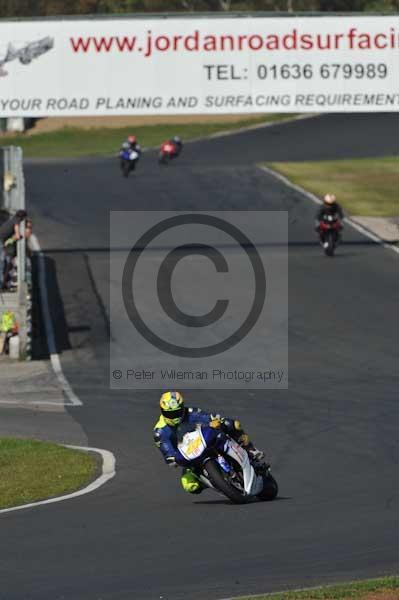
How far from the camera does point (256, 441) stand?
1719cm

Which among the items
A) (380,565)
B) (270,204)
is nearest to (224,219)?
(270,204)

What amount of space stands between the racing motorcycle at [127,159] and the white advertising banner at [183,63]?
14.4m

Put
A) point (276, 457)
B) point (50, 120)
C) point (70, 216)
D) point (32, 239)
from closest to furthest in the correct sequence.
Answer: point (276, 457)
point (32, 239)
point (70, 216)
point (50, 120)

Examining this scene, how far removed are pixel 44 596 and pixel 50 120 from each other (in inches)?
2720

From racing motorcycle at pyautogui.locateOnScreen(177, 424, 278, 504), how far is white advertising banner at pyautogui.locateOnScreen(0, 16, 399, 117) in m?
21.0

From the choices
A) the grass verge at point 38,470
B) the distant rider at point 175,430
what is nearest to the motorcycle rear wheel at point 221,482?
the distant rider at point 175,430

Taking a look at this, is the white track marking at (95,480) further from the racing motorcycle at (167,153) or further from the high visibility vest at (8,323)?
the racing motorcycle at (167,153)

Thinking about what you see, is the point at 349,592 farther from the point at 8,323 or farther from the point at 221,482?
the point at 8,323

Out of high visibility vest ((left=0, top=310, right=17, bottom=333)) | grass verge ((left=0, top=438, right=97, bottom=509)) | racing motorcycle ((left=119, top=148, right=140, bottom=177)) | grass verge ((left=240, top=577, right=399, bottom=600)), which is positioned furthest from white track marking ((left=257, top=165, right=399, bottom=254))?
grass verge ((left=240, top=577, right=399, bottom=600))

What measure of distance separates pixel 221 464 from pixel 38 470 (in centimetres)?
367

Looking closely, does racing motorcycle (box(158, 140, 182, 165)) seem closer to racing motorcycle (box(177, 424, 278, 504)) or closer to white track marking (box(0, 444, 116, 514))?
white track marking (box(0, 444, 116, 514))

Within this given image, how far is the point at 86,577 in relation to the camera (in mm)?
9891

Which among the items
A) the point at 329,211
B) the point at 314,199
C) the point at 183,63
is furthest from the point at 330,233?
the point at 314,199

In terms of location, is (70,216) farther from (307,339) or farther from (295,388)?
(295,388)
